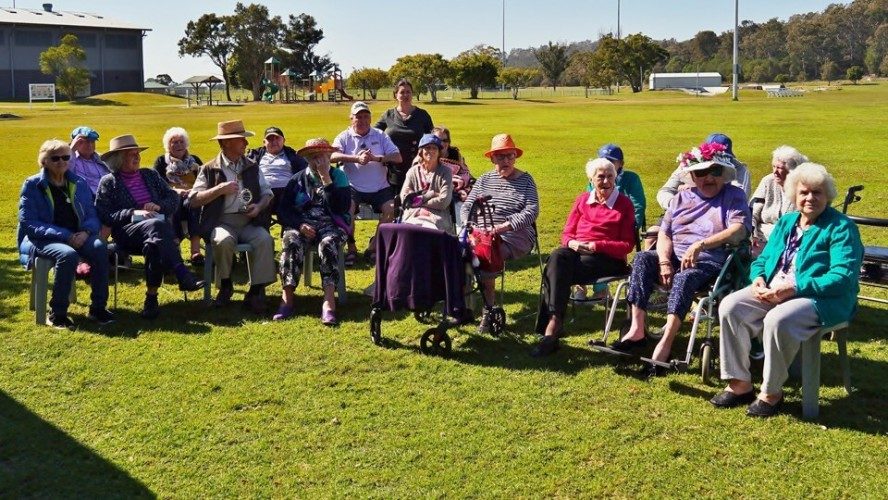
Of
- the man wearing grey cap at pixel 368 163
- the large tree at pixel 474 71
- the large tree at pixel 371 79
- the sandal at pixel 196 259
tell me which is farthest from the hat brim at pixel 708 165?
the large tree at pixel 371 79

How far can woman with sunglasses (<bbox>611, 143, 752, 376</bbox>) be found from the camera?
18.7 feet

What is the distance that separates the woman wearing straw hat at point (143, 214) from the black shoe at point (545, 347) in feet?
10.3

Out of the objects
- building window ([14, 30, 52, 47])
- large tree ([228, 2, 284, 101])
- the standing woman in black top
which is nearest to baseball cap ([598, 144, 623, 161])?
the standing woman in black top

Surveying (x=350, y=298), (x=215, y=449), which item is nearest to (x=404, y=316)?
(x=350, y=298)

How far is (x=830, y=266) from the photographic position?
4.96 meters

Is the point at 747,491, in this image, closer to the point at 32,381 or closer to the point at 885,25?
the point at 32,381

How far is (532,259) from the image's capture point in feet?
31.3

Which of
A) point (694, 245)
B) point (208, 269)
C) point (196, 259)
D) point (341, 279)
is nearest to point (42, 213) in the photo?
point (208, 269)

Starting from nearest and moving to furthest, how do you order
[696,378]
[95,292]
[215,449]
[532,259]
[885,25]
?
1. [215,449]
2. [696,378]
3. [95,292]
4. [532,259]
5. [885,25]

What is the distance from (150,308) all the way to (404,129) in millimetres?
3835

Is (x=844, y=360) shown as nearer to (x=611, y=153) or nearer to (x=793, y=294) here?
(x=793, y=294)

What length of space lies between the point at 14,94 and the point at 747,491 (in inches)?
3635

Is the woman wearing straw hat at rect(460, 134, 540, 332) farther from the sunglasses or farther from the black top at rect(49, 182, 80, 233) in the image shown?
the black top at rect(49, 182, 80, 233)

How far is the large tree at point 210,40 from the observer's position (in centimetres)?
8619
